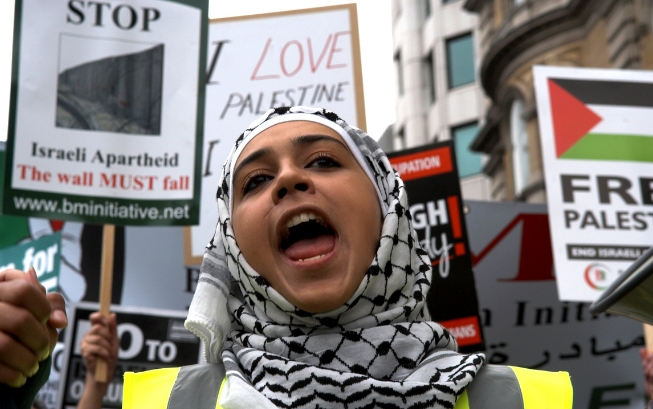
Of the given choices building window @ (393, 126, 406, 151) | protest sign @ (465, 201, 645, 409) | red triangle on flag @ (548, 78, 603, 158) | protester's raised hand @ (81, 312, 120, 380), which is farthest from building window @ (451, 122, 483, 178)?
protester's raised hand @ (81, 312, 120, 380)

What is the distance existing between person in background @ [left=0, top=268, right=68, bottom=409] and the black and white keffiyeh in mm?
437

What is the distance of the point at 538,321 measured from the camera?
5055 mm

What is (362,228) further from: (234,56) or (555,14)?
(555,14)

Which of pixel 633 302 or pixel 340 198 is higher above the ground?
pixel 340 198

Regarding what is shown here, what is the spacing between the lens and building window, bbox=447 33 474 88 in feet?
91.4

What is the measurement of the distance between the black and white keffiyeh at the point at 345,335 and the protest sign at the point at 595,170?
257cm

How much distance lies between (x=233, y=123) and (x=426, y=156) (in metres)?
1.01

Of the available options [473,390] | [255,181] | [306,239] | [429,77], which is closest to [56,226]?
[255,181]

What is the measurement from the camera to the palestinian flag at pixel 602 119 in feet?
15.8

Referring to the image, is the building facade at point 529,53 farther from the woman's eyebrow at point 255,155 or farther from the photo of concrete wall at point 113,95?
the woman's eyebrow at point 255,155

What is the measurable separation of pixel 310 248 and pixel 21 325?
67cm

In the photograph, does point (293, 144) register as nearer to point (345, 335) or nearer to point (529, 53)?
point (345, 335)

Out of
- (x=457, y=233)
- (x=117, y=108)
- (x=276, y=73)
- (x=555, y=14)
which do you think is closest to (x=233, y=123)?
(x=276, y=73)

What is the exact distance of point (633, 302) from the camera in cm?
181
